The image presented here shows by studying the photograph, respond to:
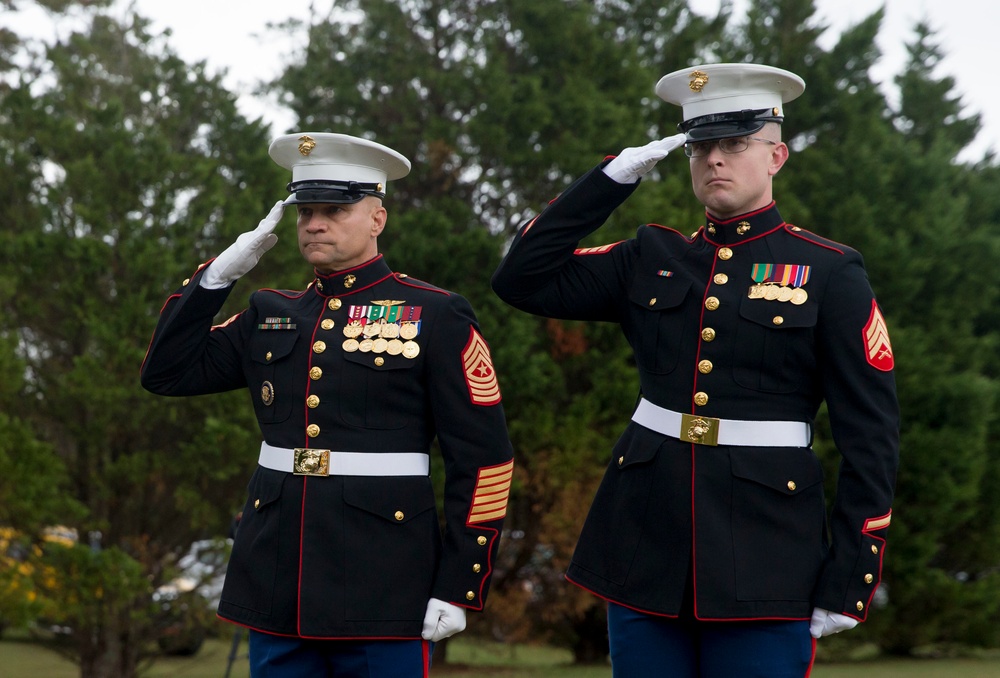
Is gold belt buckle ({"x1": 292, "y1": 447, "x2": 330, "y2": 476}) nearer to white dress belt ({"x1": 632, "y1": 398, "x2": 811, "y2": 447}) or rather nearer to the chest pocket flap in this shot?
the chest pocket flap

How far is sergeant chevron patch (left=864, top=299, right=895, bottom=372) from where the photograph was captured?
3.17 metres

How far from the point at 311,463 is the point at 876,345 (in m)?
1.54

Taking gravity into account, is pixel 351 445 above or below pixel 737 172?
below

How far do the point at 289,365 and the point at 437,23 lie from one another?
30.8 feet

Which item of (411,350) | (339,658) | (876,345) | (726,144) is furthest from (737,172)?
(339,658)

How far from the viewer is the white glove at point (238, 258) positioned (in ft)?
12.6

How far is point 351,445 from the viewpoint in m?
3.65

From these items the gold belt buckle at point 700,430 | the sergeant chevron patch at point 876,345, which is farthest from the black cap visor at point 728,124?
the gold belt buckle at point 700,430

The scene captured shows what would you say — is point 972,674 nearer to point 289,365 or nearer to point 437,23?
point 437,23

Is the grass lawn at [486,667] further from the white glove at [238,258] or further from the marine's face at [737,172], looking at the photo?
the marine's face at [737,172]

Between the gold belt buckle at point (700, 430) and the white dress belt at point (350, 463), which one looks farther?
the white dress belt at point (350, 463)

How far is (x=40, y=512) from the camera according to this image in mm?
9172

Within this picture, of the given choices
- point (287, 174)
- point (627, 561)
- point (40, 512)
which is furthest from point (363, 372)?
point (287, 174)

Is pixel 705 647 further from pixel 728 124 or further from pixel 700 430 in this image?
pixel 728 124
